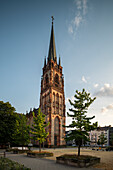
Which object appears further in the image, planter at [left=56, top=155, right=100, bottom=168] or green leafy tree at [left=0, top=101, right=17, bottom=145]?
green leafy tree at [left=0, top=101, right=17, bottom=145]

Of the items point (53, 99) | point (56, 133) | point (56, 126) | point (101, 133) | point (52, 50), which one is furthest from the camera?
point (101, 133)

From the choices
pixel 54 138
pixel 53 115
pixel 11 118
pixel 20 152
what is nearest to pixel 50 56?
pixel 53 115

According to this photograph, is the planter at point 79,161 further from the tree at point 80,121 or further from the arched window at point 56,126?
the arched window at point 56,126

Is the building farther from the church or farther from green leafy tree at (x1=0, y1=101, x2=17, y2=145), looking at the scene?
green leafy tree at (x1=0, y1=101, x2=17, y2=145)

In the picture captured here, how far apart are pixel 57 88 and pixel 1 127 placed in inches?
1518

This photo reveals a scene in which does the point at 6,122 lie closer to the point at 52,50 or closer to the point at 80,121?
the point at 80,121

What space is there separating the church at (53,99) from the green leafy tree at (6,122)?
25208mm

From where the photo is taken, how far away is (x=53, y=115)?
198 ft

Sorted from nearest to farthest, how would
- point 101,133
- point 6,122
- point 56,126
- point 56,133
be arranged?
1. point 6,122
2. point 56,133
3. point 56,126
4. point 101,133

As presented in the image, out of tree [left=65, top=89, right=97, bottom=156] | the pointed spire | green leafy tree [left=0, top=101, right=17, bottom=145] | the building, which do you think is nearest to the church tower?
the pointed spire

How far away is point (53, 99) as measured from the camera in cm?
6362

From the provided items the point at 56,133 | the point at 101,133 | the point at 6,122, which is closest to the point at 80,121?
the point at 6,122

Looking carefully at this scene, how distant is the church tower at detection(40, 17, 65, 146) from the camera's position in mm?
59250

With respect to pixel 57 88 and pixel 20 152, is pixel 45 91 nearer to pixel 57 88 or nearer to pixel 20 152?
pixel 57 88
